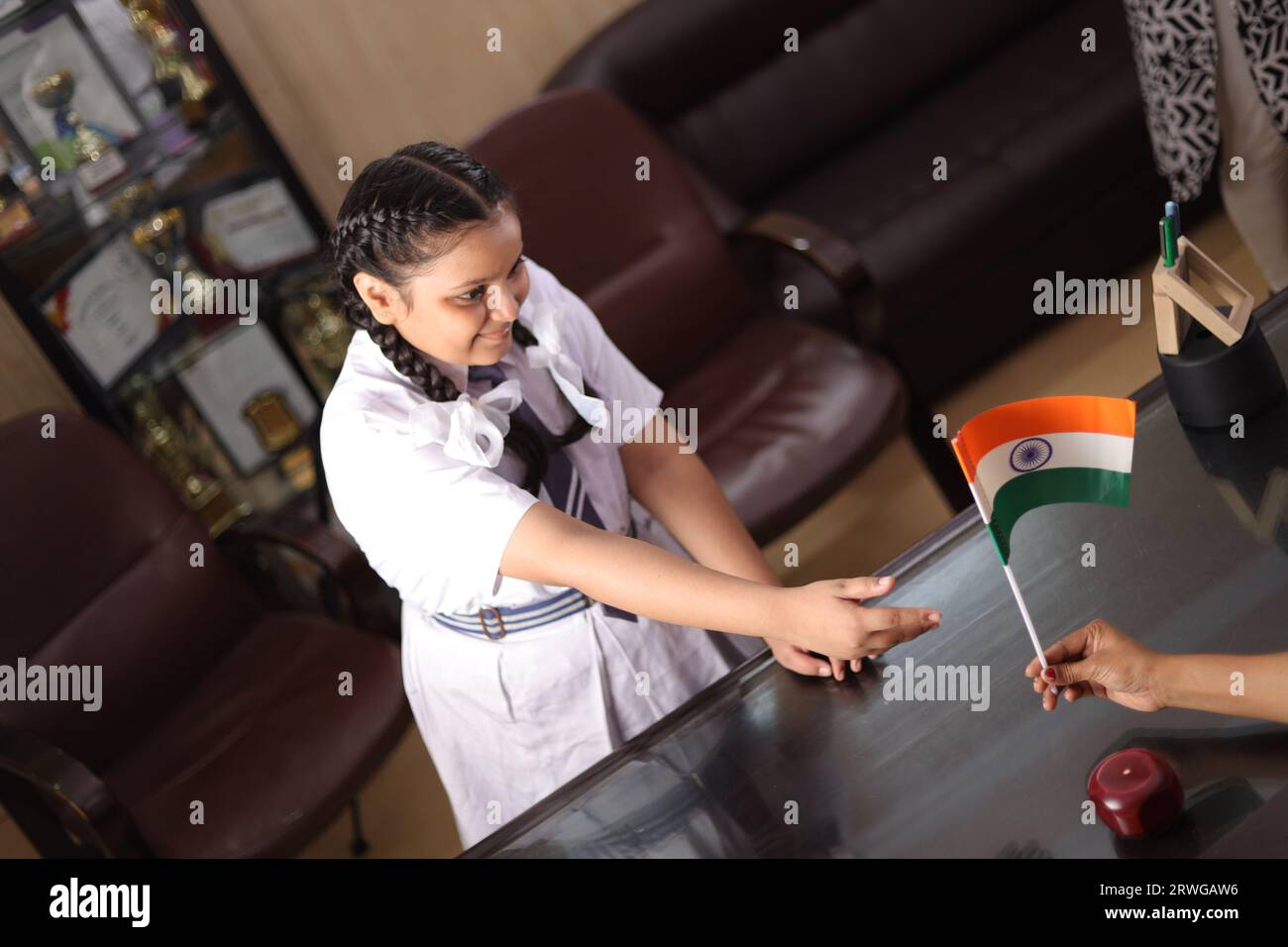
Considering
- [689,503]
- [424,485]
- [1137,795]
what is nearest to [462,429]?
[424,485]

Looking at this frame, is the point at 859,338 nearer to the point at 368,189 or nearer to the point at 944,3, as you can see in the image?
the point at 944,3

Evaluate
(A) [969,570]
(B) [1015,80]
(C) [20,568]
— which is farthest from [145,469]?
(B) [1015,80]

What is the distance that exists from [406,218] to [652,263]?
1800 millimetres

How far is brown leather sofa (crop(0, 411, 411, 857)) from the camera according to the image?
2539 millimetres

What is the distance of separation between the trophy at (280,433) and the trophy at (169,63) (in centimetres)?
75

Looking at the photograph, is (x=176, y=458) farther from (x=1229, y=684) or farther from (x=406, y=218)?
(x=1229, y=684)

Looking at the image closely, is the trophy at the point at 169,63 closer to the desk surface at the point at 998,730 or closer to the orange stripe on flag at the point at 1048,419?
the desk surface at the point at 998,730

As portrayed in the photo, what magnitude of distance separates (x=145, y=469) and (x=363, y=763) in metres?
0.85

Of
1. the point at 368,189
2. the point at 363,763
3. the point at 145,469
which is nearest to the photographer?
the point at 368,189

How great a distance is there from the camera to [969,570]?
60.8 inches

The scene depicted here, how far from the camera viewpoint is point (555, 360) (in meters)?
1.75

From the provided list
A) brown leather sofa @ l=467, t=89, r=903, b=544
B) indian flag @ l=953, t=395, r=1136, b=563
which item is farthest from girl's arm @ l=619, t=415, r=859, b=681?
brown leather sofa @ l=467, t=89, r=903, b=544

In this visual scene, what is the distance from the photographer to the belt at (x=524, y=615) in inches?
70.3

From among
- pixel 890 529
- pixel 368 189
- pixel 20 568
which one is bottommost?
pixel 890 529
